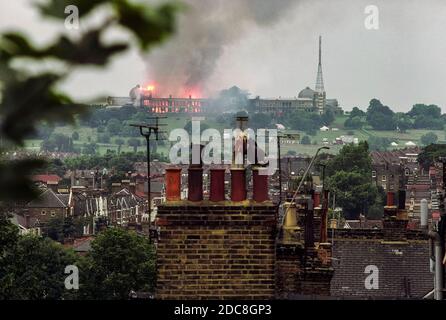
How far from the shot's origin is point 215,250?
14883 mm

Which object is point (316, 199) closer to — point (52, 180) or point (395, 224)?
point (395, 224)

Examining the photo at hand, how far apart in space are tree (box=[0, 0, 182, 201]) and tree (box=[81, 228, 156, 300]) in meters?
65.5

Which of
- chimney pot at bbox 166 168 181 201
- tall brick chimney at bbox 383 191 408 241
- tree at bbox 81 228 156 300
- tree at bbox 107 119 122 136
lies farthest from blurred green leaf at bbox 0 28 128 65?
tree at bbox 107 119 122 136

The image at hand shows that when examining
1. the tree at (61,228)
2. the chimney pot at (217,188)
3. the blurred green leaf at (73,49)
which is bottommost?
the blurred green leaf at (73,49)

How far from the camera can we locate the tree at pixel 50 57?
276cm

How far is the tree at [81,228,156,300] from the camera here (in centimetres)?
7175

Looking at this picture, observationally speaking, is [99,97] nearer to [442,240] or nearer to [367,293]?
[442,240]

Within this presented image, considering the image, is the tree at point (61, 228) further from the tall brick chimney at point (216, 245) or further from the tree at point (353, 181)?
the tall brick chimney at point (216, 245)

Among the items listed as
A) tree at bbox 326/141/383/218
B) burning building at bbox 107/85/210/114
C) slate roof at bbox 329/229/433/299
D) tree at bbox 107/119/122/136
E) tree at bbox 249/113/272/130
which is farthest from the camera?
tree at bbox 107/119/122/136

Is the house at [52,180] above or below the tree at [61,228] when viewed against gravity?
above

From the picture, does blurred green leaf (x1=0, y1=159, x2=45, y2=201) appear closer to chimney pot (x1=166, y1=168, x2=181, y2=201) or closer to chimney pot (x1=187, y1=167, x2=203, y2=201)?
chimney pot (x1=166, y1=168, x2=181, y2=201)

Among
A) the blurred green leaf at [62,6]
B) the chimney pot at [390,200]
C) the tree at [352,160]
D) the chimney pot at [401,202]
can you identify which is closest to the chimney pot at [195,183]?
the blurred green leaf at [62,6]

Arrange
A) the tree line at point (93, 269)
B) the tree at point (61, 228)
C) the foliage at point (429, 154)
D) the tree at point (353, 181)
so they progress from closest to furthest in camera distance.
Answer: the tree line at point (93, 269), the tree at point (61, 228), the tree at point (353, 181), the foliage at point (429, 154)

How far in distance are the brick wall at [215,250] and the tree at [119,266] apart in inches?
2099
